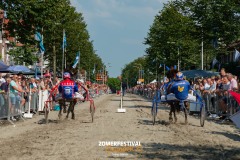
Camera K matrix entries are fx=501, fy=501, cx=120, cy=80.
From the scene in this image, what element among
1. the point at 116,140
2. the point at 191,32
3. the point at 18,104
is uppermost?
the point at 191,32

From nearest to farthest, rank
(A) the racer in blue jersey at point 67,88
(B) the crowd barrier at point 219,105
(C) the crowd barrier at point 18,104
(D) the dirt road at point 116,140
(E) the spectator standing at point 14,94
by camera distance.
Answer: (D) the dirt road at point 116,140 < (C) the crowd barrier at point 18,104 < (A) the racer in blue jersey at point 67,88 < (E) the spectator standing at point 14,94 < (B) the crowd barrier at point 219,105

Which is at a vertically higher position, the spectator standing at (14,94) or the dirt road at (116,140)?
the spectator standing at (14,94)

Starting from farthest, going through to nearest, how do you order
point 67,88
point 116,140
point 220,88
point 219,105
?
point 220,88 → point 219,105 → point 67,88 → point 116,140

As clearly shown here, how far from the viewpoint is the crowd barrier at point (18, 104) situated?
17656 millimetres

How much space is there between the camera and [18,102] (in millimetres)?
19609

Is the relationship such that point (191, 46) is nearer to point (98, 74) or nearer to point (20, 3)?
point (20, 3)

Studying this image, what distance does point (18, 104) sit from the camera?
64.2 feet

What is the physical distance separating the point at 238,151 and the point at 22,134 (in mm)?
6105

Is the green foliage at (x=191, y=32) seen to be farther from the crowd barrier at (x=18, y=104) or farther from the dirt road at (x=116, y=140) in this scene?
the dirt road at (x=116, y=140)

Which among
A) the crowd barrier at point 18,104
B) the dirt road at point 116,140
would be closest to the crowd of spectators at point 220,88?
the dirt road at point 116,140

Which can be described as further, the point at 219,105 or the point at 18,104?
the point at 219,105

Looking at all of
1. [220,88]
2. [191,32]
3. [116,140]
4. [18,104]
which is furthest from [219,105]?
[191,32]

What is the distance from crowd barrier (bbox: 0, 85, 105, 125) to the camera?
1766 centimetres

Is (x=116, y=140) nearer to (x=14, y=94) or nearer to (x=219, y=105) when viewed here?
(x=14, y=94)
